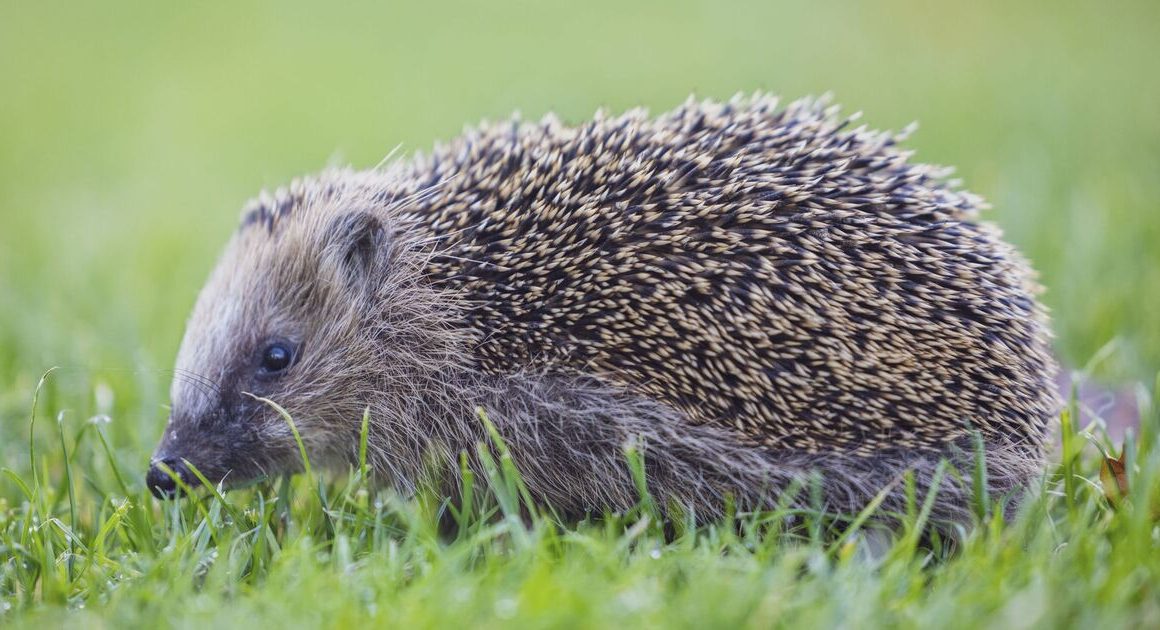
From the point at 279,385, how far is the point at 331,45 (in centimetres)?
987

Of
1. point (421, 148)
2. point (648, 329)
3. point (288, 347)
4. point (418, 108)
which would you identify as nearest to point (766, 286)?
point (648, 329)

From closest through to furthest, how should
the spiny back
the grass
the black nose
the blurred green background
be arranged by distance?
the grass
the spiny back
the black nose
the blurred green background

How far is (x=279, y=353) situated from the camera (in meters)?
4.50

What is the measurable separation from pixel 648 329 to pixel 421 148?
474 centimetres

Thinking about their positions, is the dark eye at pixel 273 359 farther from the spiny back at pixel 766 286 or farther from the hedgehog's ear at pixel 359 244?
the spiny back at pixel 766 286

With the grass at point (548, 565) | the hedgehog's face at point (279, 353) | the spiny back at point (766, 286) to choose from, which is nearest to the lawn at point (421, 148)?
the grass at point (548, 565)

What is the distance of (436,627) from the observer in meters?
2.88

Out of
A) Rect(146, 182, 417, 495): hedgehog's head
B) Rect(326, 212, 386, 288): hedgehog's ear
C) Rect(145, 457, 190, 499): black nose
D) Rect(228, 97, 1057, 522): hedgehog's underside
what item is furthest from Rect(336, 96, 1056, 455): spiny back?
Rect(145, 457, 190, 499): black nose

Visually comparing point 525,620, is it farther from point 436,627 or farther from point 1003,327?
point 1003,327

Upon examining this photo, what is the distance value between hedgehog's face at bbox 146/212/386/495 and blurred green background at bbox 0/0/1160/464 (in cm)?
27

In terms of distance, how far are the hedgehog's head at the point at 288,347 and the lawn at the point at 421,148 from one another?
9.2 inches

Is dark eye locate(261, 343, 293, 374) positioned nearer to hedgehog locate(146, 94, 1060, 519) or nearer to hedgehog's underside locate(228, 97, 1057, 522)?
hedgehog locate(146, 94, 1060, 519)

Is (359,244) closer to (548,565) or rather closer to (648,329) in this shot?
(648,329)

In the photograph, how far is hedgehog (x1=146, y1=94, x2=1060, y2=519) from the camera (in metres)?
3.97
